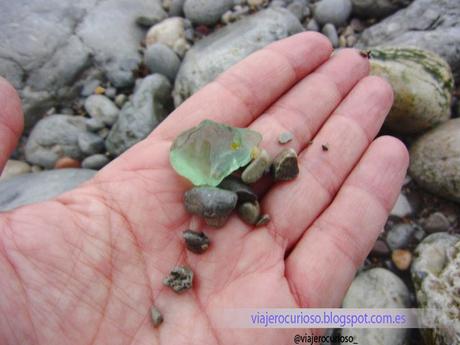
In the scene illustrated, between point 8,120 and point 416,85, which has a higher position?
Result: point 8,120

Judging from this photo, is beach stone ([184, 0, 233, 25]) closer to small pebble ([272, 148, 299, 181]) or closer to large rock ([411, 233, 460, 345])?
small pebble ([272, 148, 299, 181])

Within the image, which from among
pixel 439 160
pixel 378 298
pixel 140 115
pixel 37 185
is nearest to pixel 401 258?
pixel 378 298

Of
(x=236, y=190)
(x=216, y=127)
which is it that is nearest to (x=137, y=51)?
(x=216, y=127)

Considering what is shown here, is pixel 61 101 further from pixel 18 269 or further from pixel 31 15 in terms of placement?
pixel 18 269

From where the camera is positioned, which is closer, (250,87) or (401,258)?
(250,87)

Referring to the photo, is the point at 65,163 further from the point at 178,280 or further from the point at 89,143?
the point at 178,280

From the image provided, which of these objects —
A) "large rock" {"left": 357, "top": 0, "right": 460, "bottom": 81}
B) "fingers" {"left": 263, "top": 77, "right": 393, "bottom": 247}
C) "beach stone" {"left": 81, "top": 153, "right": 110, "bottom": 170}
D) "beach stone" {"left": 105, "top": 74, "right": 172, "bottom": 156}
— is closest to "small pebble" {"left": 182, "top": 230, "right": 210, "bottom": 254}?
"fingers" {"left": 263, "top": 77, "right": 393, "bottom": 247}

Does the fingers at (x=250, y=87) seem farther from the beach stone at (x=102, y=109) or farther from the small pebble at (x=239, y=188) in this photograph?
the beach stone at (x=102, y=109)
